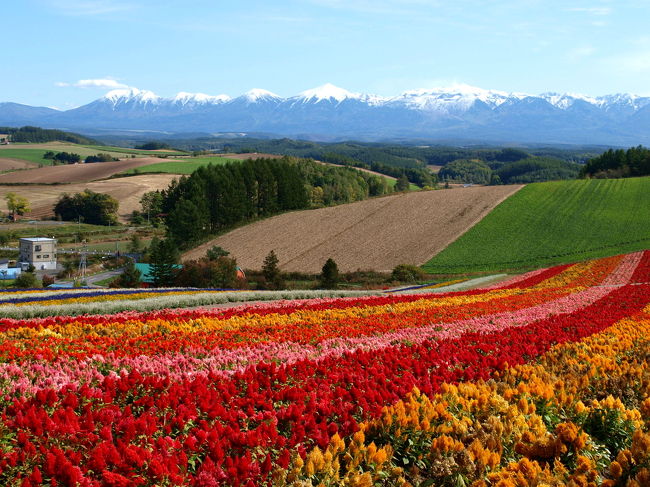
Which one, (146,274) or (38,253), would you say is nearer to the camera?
(146,274)

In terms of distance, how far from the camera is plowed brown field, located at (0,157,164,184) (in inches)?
6308

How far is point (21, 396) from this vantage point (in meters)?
7.42

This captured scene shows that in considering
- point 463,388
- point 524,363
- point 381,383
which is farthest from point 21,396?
point 524,363

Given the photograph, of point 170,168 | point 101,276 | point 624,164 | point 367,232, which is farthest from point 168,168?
point 624,164

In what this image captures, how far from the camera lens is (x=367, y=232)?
81250 millimetres

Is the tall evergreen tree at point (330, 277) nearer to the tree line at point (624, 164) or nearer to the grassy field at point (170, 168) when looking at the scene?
the tree line at point (624, 164)

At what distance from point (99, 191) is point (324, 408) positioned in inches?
5594

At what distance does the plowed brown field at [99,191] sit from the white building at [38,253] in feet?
132

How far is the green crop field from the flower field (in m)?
49.2

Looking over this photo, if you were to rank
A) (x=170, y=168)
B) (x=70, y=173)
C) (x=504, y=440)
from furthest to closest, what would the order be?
(x=170, y=168), (x=70, y=173), (x=504, y=440)

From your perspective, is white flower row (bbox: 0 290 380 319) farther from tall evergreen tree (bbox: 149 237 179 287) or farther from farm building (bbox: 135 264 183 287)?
farm building (bbox: 135 264 183 287)

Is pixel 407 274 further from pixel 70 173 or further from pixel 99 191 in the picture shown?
pixel 70 173

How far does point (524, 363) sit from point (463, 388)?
2901 mm

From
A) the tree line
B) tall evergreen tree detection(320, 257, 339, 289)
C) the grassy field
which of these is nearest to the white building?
tall evergreen tree detection(320, 257, 339, 289)
